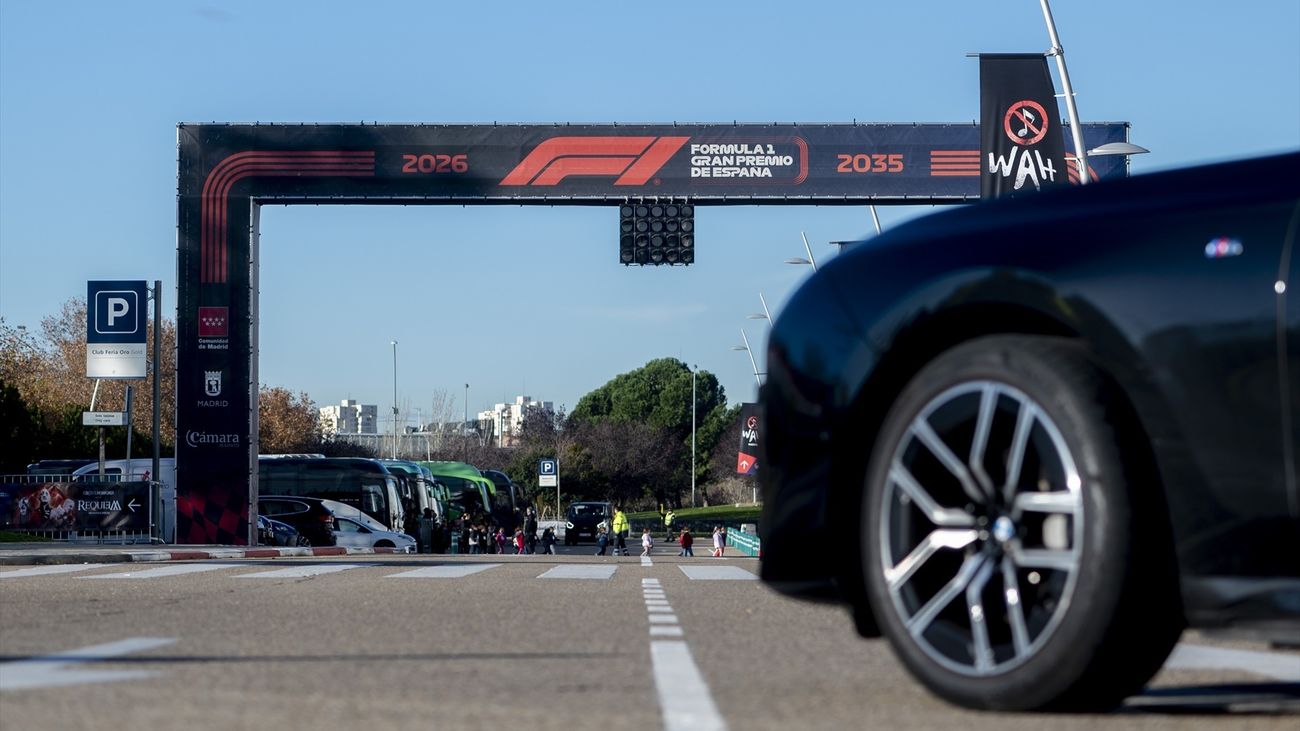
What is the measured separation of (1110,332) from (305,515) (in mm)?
44242

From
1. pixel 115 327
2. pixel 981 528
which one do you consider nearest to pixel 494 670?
pixel 981 528

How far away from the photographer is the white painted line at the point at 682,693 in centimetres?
416

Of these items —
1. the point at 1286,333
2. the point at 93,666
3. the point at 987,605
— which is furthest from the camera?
the point at 93,666

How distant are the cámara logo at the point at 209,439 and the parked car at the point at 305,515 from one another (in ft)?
25.2

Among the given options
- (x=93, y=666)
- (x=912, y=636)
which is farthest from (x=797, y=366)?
(x=93, y=666)

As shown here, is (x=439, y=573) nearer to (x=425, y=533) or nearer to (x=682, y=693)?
(x=682, y=693)

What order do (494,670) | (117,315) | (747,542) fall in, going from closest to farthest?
(494,670)
(117,315)
(747,542)

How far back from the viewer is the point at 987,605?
4.24 metres

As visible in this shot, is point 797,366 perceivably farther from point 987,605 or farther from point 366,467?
point 366,467

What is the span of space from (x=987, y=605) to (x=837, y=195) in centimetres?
3475

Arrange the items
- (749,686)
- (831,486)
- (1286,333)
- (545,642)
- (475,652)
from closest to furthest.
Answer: (1286,333) → (831,486) → (749,686) → (475,652) → (545,642)

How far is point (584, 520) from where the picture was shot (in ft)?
258

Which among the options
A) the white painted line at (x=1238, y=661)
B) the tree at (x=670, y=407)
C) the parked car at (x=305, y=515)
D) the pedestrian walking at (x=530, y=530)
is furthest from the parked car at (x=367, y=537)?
the tree at (x=670, y=407)

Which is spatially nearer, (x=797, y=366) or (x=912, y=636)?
(x=912, y=636)
